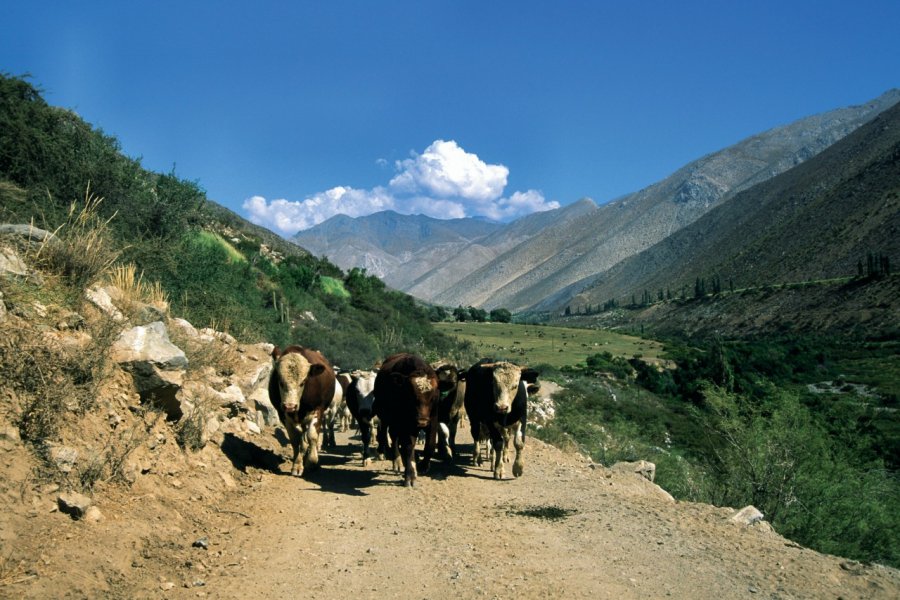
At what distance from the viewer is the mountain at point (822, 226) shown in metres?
108

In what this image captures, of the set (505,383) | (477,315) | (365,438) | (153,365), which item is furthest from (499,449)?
(477,315)

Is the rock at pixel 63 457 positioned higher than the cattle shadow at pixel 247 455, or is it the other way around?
the rock at pixel 63 457

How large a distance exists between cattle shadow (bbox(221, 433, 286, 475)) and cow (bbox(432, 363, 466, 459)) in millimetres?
3563

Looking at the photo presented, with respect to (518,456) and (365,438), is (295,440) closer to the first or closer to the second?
(365,438)

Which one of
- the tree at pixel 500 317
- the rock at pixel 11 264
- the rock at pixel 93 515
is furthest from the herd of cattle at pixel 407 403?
the tree at pixel 500 317

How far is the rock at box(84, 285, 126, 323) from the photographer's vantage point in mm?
9867

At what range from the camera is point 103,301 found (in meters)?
10.2

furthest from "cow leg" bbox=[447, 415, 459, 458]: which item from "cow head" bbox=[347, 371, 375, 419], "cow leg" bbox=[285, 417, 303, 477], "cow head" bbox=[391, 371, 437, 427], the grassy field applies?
the grassy field

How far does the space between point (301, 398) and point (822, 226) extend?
141 m

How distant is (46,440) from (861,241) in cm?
12716

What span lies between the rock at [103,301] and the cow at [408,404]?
461cm

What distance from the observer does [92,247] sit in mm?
10594

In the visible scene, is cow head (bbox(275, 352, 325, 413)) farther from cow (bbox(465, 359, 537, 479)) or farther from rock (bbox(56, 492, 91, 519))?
rock (bbox(56, 492, 91, 519))

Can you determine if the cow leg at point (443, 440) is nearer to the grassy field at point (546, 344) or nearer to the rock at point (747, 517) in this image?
the rock at point (747, 517)
